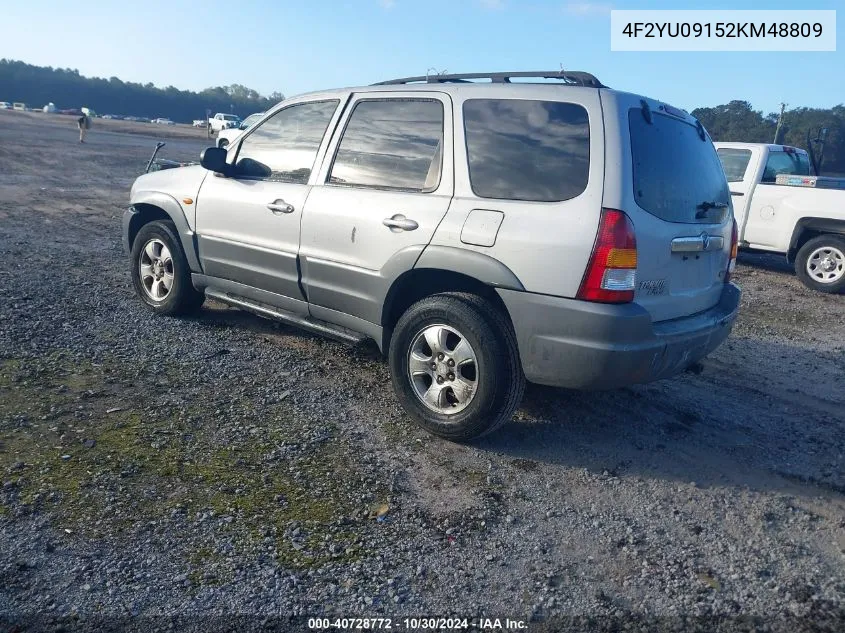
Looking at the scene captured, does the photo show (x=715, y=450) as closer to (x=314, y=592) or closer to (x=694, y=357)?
(x=694, y=357)

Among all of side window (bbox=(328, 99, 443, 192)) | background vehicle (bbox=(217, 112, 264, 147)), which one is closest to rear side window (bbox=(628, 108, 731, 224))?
side window (bbox=(328, 99, 443, 192))

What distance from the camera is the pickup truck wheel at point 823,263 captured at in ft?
30.0

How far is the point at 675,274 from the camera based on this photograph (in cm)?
386

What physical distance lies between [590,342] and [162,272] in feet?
13.0

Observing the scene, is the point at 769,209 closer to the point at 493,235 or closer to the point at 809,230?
the point at 809,230

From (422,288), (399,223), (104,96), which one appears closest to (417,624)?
(422,288)

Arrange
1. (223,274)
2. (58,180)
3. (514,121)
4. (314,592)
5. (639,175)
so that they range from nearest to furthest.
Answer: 1. (314,592)
2. (639,175)
3. (514,121)
4. (223,274)
5. (58,180)

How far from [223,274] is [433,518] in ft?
9.73

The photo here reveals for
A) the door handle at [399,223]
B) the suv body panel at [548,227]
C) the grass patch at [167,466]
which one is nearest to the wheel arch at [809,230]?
the suv body panel at [548,227]

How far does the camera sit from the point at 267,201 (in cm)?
502

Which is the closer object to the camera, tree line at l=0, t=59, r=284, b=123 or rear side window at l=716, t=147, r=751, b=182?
rear side window at l=716, t=147, r=751, b=182

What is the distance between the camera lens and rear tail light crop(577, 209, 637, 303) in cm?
350

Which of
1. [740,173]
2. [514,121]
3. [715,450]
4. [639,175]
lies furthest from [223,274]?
[740,173]

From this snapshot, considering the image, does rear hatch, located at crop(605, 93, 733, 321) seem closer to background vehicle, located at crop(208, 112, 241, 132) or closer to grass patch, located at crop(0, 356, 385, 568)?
grass patch, located at crop(0, 356, 385, 568)
